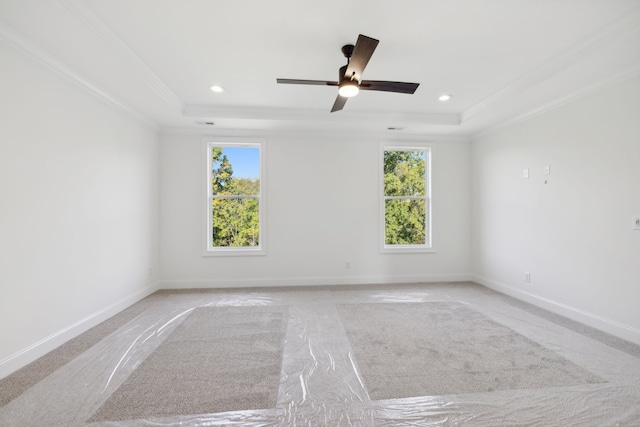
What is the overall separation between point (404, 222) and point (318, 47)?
319 cm

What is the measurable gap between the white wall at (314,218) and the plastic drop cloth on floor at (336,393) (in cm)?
141

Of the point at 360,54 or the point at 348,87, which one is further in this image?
the point at 348,87

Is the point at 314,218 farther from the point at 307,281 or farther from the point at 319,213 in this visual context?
the point at 307,281

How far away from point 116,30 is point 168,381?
2652 mm

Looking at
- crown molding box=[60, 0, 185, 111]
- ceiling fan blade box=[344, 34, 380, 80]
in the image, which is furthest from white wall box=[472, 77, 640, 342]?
crown molding box=[60, 0, 185, 111]

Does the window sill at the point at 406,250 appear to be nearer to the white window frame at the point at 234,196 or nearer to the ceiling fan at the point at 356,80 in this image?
the white window frame at the point at 234,196

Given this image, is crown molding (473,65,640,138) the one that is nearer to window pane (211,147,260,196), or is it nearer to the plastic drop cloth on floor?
the plastic drop cloth on floor

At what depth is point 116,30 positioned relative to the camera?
2068 millimetres

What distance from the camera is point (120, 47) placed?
223 cm

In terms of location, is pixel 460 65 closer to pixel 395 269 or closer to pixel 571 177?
pixel 571 177

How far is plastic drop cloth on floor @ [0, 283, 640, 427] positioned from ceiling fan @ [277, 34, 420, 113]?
2.24 metres

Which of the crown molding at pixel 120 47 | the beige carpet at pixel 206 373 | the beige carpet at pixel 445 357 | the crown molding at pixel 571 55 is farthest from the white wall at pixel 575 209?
the crown molding at pixel 120 47

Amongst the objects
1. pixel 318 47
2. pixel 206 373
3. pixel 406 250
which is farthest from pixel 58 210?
pixel 406 250

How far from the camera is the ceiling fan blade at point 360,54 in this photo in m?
1.78
